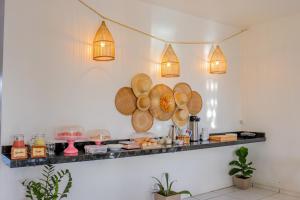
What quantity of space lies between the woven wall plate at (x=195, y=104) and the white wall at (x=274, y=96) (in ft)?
3.44

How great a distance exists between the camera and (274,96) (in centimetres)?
429

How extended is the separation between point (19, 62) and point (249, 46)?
11.5 ft

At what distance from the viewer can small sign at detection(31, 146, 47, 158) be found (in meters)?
2.38

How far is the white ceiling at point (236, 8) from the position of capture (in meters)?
3.57

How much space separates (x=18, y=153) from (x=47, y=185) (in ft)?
1.73

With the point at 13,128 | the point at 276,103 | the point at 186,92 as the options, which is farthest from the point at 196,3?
the point at 13,128

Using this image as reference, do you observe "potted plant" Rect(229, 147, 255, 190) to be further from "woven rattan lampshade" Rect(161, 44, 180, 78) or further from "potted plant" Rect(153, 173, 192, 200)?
"woven rattan lampshade" Rect(161, 44, 180, 78)

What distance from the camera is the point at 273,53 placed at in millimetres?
4328

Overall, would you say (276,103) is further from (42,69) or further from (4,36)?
(4,36)

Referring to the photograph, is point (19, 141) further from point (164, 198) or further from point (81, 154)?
point (164, 198)

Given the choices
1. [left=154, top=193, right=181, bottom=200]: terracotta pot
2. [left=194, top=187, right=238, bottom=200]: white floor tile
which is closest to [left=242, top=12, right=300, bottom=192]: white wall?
[left=194, top=187, right=238, bottom=200]: white floor tile

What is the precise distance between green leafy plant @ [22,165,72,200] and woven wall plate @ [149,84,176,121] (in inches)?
51.1

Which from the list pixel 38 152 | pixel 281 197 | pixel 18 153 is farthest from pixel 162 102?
pixel 281 197

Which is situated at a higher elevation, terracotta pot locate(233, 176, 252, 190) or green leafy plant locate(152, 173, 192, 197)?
green leafy plant locate(152, 173, 192, 197)
